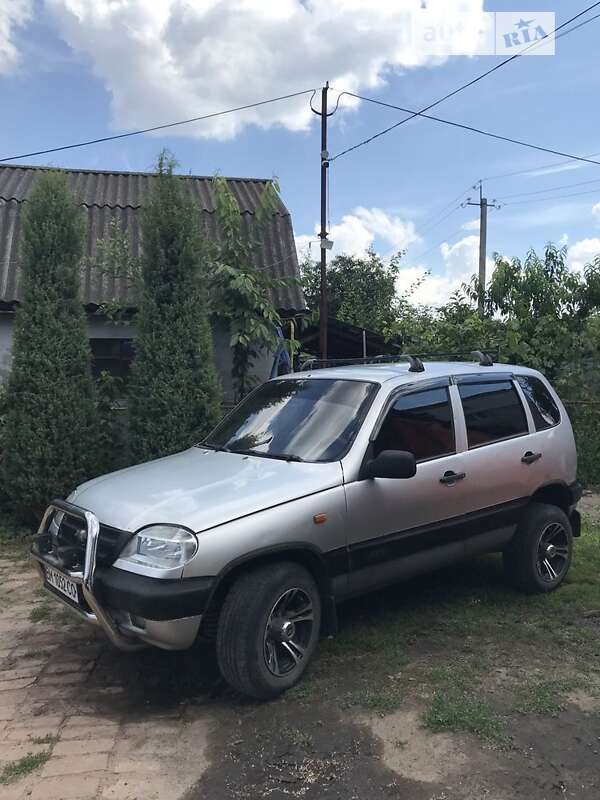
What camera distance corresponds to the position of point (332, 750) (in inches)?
121

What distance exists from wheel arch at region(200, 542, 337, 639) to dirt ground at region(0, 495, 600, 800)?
16.2 inches

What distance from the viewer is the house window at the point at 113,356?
8.86 m

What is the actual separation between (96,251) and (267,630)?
7247 mm

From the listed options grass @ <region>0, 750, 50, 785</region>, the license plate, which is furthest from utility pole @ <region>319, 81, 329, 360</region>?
grass @ <region>0, 750, 50, 785</region>

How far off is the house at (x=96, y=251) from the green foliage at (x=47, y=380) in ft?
2.39

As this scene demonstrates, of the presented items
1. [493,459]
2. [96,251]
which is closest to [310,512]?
[493,459]

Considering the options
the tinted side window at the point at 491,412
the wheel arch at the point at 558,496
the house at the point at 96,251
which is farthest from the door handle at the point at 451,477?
the house at the point at 96,251

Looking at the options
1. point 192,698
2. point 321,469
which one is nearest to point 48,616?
point 192,698

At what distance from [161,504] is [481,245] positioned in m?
24.5

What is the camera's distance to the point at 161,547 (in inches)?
130

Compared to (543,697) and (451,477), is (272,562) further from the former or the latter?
(543,697)

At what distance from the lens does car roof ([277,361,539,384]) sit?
4480 millimetres

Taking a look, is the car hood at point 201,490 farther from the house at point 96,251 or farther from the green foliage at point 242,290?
the house at point 96,251

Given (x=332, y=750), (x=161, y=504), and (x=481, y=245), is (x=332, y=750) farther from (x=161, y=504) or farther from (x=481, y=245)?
(x=481, y=245)
